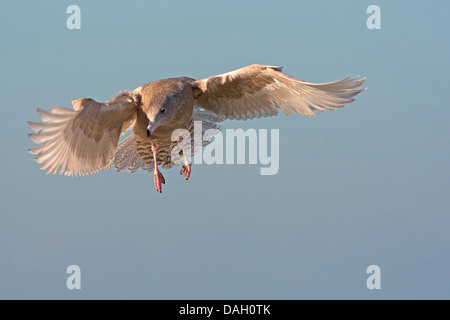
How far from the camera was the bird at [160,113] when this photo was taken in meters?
10.9

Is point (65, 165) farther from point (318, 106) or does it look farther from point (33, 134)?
point (318, 106)

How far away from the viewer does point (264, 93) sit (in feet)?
40.5

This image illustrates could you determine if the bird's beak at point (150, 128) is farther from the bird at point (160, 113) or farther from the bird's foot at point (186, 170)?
the bird's foot at point (186, 170)

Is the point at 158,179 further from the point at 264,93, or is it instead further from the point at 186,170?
the point at 264,93

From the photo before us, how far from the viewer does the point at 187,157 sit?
12695 millimetres

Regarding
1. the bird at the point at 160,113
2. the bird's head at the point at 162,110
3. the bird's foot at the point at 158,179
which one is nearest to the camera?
the bird at the point at 160,113

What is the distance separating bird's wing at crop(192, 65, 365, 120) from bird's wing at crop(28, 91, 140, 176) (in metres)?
1.29

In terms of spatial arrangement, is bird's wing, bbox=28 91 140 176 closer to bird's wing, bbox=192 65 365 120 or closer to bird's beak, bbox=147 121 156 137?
bird's beak, bbox=147 121 156 137

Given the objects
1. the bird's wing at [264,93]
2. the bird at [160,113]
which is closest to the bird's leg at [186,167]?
the bird at [160,113]

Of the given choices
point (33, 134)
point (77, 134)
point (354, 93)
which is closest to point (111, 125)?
point (77, 134)

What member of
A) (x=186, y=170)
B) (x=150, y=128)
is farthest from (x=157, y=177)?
(x=150, y=128)

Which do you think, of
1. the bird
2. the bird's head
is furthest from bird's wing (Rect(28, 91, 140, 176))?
the bird's head

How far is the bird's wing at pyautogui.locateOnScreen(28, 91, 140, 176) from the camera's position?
10.6 metres

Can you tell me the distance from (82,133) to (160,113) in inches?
47.0
